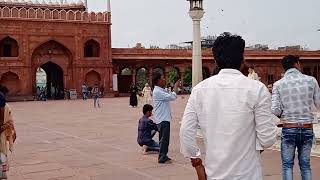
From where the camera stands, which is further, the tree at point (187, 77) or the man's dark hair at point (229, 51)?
the tree at point (187, 77)

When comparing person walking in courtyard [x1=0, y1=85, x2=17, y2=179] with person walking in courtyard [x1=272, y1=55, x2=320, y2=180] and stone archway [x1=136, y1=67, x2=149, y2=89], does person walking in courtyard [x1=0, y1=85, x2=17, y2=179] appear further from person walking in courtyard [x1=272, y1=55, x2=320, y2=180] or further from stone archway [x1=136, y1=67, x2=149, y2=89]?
stone archway [x1=136, y1=67, x2=149, y2=89]

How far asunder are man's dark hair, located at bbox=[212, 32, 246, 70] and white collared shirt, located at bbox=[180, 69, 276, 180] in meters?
0.05

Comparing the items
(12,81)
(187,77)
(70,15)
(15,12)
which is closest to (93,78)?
(70,15)

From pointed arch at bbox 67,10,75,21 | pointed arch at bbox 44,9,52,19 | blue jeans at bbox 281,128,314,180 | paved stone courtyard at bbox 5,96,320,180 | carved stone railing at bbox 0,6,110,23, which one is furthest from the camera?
pointed arch at bbox 67,10,75,21

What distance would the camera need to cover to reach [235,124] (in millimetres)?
2533

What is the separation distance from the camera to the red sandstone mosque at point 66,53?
3684 centimetres

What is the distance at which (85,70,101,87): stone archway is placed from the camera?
39.4 meters

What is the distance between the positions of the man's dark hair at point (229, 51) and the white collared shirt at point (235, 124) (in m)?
0.05

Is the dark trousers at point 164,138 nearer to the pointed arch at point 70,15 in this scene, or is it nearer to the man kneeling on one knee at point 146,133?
the man kneeling on one knee at point 146,133

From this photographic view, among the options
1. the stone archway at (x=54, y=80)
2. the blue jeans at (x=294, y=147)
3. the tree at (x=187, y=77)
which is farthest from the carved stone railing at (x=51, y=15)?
the blue jeans at (x=294, y=147)

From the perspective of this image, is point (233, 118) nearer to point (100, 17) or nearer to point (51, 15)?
point (51, 15)

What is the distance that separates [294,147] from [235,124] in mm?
2131

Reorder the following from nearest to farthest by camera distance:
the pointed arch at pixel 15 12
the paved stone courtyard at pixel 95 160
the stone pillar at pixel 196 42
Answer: the paved stone courtyard at pixel 95 160 → the stone pillar at pixel 196 42 → the pointed arch at pixel 15 12

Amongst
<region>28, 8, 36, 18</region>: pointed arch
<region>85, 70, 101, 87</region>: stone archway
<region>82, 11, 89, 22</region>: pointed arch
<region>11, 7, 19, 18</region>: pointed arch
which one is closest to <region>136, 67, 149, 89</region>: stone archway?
<region>85, 70, 101, 87</region>: stone archway
